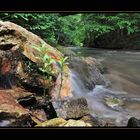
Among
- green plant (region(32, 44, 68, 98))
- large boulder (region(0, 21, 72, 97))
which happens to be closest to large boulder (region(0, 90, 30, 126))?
large boulder (region(0, 21, 72, 97))

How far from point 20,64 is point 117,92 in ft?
4.76

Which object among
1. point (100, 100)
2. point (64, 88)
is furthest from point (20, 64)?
Result: point (100, 100)

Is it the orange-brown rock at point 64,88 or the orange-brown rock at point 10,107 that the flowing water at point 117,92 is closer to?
the orange-brown rock at point 64,88

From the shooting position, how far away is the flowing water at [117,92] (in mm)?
4219

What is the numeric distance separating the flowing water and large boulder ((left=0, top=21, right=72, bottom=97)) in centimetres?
36

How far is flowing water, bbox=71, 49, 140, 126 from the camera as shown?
13.8 feet

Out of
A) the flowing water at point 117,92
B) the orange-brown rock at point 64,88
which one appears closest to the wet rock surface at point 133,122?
the flowing water at point 117,92

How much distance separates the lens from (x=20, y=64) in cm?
443

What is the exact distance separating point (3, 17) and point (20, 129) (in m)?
1.78

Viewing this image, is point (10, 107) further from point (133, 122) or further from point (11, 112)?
point (133, 122)

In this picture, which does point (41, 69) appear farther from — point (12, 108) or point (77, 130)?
point (77, 130)

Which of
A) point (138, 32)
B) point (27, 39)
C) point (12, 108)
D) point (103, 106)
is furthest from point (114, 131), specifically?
point (138, 32)

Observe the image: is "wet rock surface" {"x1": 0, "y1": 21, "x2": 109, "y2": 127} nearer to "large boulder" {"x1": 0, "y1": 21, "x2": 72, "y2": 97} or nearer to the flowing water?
"large boulder" {"x1": 0, "y1": 21, "x2": 72, "y2": 97}

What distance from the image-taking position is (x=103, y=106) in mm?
4410
